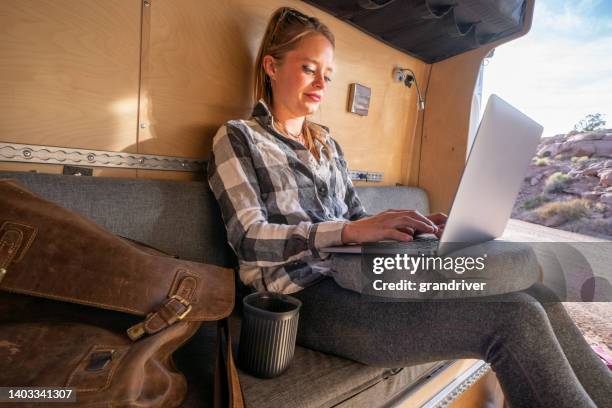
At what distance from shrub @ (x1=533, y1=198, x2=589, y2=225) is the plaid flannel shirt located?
0.98 metres

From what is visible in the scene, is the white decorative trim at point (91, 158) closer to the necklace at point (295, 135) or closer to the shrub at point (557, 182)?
the necklace at point (295, 135)

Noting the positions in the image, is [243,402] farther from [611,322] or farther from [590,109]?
[590,109]

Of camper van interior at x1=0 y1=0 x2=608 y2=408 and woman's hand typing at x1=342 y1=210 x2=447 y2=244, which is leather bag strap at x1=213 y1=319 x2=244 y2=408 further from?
woman's hand typing at x1=342 y1=210 x2=447 y2=244

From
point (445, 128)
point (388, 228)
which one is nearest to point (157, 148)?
point (388, 228)

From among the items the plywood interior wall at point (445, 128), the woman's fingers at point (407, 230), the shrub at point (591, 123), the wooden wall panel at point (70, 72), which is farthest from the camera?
the plywood interior wall at point (445, 128)

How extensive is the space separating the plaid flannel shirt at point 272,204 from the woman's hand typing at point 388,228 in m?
0.03

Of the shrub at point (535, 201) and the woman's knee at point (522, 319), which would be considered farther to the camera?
the shrub at point (535, 201)

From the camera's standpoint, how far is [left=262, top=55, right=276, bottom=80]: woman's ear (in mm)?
1112

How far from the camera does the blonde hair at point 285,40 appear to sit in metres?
1.08

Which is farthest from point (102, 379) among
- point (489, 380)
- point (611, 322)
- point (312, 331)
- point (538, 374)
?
point (611, 322)

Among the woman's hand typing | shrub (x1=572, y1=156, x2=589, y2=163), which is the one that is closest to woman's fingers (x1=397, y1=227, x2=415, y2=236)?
the woman's hand typing

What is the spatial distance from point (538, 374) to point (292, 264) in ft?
1.74

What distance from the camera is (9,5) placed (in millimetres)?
770

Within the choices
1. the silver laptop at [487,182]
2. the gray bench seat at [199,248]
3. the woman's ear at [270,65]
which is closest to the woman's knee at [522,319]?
the silver laptop at [487,182]
